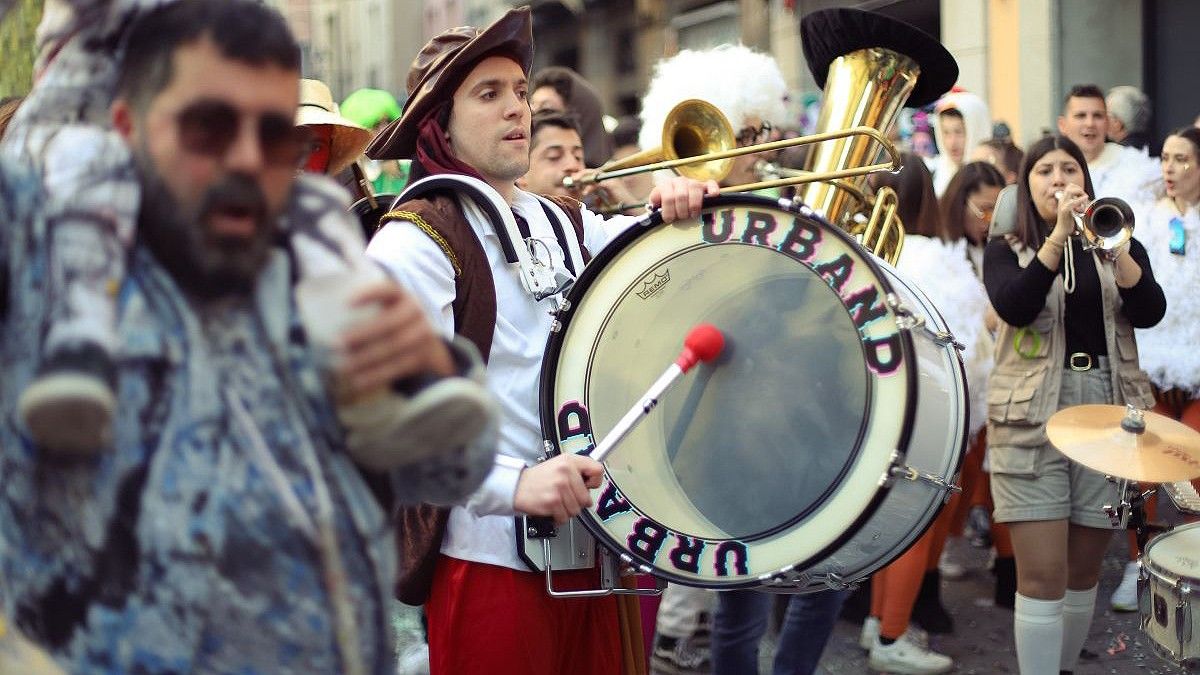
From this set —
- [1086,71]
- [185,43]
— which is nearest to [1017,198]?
[185,43]

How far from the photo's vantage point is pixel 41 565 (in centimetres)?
147

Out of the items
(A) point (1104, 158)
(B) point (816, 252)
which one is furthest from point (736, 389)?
(A) point (1104, 158)

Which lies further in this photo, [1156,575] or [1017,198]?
[1017,198]

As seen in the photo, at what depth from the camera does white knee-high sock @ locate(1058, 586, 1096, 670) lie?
4398 millimetres

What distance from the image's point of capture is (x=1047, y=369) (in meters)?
4.38

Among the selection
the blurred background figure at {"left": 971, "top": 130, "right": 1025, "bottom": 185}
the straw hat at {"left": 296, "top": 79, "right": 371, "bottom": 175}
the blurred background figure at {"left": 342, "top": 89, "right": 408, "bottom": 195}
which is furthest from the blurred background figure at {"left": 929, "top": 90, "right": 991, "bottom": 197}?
the straw hat at {"left": 296, "top": 79, "right": 371, "bottom": 175}

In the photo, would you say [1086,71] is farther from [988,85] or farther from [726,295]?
[726,295]

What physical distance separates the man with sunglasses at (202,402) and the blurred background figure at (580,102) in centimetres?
450

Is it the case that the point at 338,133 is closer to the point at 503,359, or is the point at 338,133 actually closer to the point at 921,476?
the point at 503,359

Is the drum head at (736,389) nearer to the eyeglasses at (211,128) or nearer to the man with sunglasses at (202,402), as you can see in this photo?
the man with sunglasses at (202,402)

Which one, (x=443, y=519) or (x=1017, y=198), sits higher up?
(x=1017, y=198)

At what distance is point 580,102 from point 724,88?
3.97 ft

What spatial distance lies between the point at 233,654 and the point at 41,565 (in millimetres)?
225

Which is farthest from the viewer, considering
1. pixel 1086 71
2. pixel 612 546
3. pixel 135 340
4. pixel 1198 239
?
pixel 1086 71
